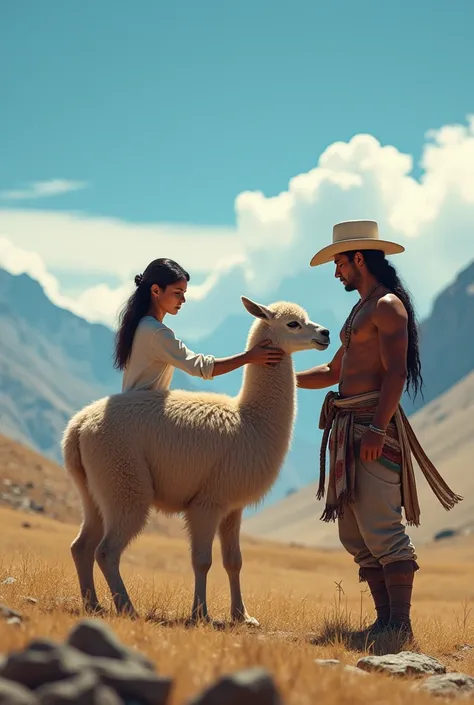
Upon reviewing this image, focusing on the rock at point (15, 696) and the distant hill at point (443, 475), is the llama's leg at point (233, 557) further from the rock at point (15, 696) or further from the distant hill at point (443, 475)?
the distant hill at point (443, 475)

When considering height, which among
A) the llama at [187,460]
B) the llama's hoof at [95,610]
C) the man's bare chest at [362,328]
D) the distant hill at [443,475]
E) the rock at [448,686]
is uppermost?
the distant hill at [443,475]

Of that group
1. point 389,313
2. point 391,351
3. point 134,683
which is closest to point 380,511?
point 391,351

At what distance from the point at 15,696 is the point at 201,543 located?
14.7 feet

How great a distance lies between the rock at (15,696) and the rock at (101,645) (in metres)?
0.59

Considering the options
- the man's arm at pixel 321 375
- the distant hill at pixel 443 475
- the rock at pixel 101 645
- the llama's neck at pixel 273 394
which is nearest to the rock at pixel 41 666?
the rock at pixel 101 645

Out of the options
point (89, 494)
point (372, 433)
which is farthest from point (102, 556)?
point (372, 433)

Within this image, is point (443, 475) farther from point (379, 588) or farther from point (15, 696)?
point (15, 696)

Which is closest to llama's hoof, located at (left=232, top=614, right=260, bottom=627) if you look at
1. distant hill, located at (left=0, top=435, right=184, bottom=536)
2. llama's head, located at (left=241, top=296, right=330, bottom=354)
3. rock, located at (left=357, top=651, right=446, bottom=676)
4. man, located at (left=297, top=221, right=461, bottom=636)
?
man, located at (left=297, top=221, right=461, bottom=636)

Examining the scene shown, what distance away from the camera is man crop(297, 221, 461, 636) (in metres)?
7.94

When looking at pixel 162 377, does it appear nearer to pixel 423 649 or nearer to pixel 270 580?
pixel 423 649

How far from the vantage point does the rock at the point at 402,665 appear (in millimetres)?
6235

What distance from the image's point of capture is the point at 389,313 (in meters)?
7.96

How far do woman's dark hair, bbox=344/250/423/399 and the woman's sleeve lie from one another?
1.60m

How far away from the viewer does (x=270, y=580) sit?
2333 centimetres
